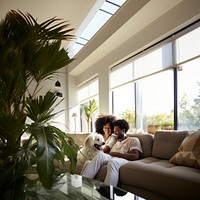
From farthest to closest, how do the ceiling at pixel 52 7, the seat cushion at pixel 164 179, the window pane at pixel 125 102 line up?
the window pane at pixel 125 102, the ceiling at pixel 52 7, the seat cushion at pixel 164 179

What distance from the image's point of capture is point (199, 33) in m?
2.64

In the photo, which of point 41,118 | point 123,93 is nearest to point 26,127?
point 41,118

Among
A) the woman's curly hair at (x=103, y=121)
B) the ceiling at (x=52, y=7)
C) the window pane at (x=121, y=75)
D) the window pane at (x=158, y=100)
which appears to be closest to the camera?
the window pane at (x=158, y=100)

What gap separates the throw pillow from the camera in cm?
193

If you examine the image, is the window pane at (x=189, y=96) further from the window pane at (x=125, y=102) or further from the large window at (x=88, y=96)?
the large window at (x=88, y=96)

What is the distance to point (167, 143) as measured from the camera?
249cm

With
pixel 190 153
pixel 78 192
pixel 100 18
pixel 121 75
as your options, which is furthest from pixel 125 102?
pixel 78 192

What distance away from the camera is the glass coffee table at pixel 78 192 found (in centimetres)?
134

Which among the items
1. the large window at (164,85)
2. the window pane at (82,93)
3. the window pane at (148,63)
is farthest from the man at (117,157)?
the window pane at (82,93)

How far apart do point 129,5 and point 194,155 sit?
2.43m

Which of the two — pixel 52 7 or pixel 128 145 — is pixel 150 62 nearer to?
pixel 128 145

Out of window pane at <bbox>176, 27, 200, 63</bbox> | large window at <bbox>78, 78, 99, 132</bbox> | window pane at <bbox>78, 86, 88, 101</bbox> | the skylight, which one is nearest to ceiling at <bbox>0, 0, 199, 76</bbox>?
the skylight

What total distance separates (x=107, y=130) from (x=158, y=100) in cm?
105

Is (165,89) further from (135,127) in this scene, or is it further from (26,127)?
(26,127)
